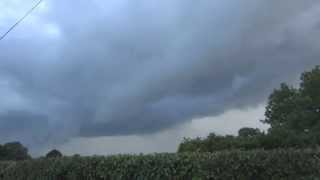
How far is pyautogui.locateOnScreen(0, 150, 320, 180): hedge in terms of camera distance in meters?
15.7

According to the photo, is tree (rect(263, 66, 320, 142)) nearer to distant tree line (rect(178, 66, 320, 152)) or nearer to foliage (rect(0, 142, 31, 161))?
distant tree line (rect(178, 66, 320, 152))

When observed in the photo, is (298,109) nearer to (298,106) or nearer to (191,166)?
(298,106)

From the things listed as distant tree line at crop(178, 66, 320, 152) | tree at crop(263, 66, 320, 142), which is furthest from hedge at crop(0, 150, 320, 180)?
tree at crop(263, 66, 320, 142)

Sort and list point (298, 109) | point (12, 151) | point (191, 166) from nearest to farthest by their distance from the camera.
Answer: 1. point (191, 166)
2. point (12, 151)
3. point (298, 109)

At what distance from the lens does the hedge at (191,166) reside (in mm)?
15672

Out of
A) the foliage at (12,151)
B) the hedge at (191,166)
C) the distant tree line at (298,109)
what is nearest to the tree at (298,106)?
the distant tree line at (298,109)

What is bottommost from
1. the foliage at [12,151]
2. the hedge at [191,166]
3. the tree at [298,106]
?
the hedge at [191,166]

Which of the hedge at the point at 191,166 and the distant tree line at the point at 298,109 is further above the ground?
the distant tree line at the point at 298,109

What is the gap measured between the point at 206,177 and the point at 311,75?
4759 cm

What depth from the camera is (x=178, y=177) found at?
17.8m

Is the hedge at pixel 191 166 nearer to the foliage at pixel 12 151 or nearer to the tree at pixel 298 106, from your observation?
the foliage at pixel 12 151

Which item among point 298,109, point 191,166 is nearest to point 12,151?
point 298,109

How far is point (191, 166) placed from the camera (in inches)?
688

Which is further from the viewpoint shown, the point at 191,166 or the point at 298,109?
the point at 298,109
